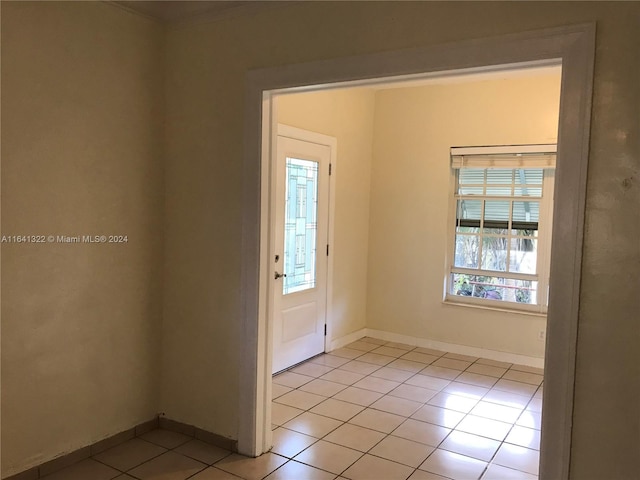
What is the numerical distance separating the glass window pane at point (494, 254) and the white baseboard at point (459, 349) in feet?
2.63

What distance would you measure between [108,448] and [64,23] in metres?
2.38

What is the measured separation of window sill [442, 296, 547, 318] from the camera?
15.9 feet

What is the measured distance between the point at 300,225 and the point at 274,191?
154cm

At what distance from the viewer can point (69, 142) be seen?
9.14 ft

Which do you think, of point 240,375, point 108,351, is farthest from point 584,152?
point 108,351

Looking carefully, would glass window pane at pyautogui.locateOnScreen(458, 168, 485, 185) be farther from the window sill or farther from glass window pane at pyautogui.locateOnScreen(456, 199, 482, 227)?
the window sill

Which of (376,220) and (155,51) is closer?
(155,51)

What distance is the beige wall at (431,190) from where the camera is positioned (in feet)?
15.8

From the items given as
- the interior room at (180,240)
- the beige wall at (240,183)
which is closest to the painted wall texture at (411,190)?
the interior room at (180,240)

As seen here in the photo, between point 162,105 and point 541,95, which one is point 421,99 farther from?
point 162,105

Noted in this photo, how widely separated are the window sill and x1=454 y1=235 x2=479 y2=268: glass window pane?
A: 0.36m

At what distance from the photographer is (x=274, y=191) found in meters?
3.06

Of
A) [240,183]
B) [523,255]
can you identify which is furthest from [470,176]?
[240,183]

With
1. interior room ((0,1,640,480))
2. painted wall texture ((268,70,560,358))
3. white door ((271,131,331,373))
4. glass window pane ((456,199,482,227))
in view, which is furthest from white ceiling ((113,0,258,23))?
glass window pane ((456,199,482,227))
